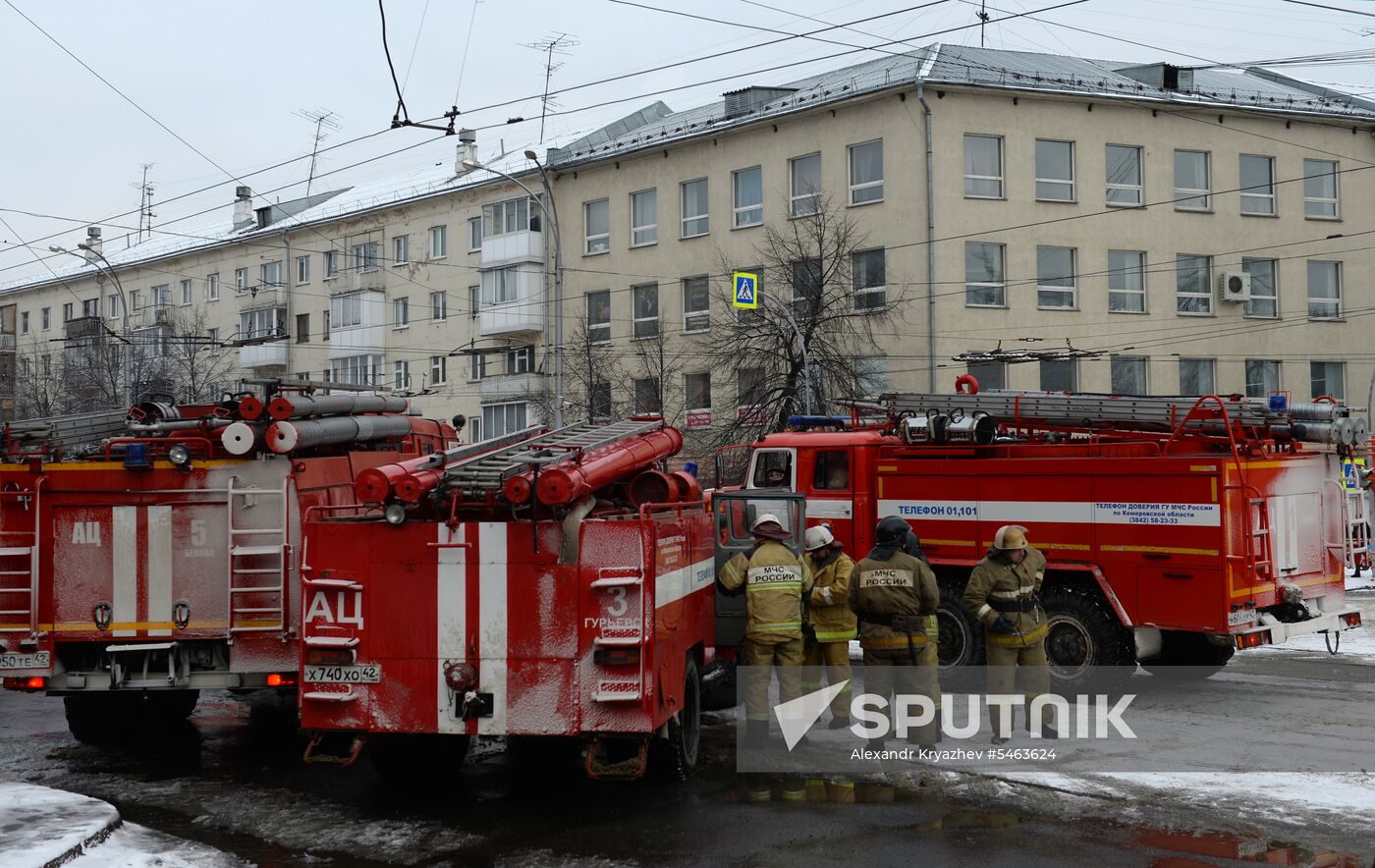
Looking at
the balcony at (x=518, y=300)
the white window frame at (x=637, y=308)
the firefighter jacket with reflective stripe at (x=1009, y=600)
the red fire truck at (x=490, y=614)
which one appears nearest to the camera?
the red fire truck at (x=490, y=614)

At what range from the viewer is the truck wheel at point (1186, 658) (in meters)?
13.1

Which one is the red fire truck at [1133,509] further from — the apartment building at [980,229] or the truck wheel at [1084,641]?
the apartment building at [980,229]

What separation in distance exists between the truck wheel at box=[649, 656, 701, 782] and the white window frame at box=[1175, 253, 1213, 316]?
2976 cm

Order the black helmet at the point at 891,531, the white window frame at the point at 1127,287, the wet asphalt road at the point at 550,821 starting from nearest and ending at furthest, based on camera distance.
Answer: the wet asphalt road at the point at 550,821
the black helmet at the point at 891,531
the white window frame at the point at 1127,287

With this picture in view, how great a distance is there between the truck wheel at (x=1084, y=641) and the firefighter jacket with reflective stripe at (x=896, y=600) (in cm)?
293

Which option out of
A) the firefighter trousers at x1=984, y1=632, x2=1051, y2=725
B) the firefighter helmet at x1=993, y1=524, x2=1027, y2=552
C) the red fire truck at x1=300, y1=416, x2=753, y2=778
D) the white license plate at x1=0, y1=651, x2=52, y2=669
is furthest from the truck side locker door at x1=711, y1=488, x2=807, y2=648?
the white license plate at x1=0, y1=651, x2=52, y2=669

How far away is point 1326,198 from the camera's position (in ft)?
121

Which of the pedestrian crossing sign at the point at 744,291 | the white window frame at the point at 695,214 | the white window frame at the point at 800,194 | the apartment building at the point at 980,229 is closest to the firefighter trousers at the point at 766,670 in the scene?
the pedestrian crossing sign at the point at 744,291

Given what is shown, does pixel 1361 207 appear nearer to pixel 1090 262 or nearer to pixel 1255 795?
pixel 1090 262

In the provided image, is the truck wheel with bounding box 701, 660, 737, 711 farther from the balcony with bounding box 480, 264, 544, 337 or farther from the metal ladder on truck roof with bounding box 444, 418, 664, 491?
the balcony with bounding box 480, 264, 544, 337

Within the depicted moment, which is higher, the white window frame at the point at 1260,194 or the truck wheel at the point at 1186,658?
→ the white window frame at the point at 1260,194

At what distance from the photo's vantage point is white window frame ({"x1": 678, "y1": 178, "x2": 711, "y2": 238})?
1500 inches

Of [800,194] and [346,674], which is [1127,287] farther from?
[346,674]

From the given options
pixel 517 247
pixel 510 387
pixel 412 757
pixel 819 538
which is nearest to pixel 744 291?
pixel 819 538
